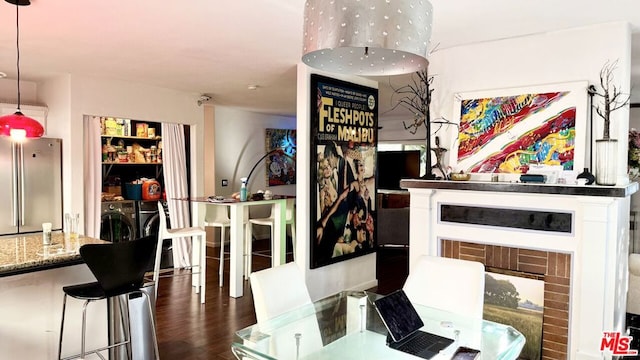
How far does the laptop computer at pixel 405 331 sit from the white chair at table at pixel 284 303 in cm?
40

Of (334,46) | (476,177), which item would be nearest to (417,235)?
(476,177)

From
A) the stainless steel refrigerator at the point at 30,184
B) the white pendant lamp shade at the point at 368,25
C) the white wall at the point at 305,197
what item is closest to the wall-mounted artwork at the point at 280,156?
the stainless steel refrigerator at the point at 30,184

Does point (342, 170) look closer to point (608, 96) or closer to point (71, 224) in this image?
point (608, 96)

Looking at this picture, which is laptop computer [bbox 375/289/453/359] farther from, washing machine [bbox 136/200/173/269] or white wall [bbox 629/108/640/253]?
white wall [bbox 629/108/640/253]

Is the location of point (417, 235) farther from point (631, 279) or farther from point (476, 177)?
point (631, 279)

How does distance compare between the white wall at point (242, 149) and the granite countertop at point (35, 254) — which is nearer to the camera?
the granite countertop at point (35, 254)

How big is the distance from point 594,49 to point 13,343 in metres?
4.13

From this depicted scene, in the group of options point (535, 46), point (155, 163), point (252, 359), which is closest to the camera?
point (252, 359)

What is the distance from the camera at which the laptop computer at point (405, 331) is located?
1.91 metres

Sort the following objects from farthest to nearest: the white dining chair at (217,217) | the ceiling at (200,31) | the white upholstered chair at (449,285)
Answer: the white dining chair at (217,217) → the ceiling at (200,31) → the white upholstered chair at (449,285)

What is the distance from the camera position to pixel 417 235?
360 centimetres

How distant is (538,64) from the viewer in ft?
10.6

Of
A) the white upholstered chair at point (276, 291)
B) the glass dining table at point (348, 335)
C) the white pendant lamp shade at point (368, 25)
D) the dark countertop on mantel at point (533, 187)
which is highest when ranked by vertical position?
the white pendant lamp shade at point (368, 25)

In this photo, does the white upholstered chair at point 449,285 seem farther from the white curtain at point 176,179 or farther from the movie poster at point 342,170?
the white curtain at point 176,179
